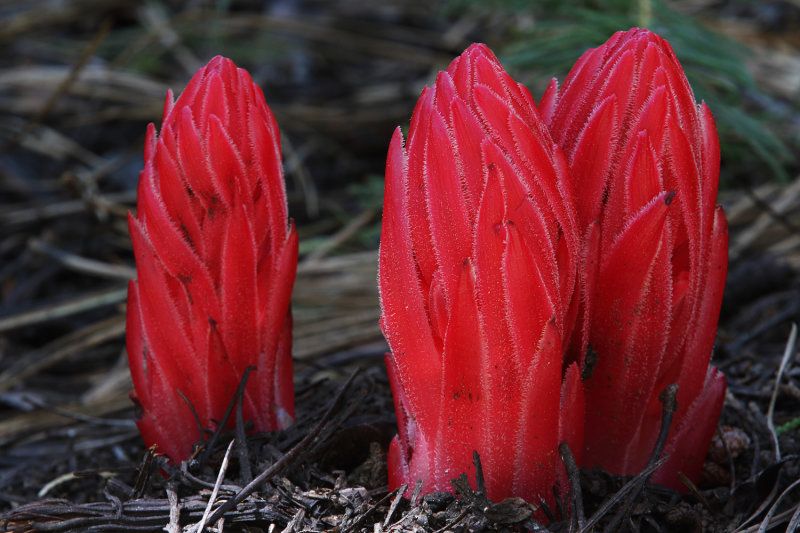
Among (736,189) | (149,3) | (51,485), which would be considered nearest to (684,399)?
(51,485)

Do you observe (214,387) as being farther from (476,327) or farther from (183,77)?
(183,77)

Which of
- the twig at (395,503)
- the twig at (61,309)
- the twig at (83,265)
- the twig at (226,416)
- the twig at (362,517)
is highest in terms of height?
the twig at (226,416)

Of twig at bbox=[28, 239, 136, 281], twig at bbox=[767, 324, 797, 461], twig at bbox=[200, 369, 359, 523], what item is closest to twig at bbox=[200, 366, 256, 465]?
twig at bbox=[200, 369, 359, 523]

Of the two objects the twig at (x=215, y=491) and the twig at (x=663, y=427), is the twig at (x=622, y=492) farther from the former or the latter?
the twig at (x=215, y=491)

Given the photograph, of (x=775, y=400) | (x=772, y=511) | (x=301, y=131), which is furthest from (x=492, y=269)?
(x=301, y=131)

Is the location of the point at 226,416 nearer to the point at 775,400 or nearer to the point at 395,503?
the point at 395,503

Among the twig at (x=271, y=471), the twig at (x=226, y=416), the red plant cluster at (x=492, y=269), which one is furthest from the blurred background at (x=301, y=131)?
the red plant cluster at (x=492, y=269)

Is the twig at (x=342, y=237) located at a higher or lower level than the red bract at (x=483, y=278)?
lower

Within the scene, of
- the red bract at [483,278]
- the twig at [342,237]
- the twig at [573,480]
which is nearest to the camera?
the red bract at [483,278]
